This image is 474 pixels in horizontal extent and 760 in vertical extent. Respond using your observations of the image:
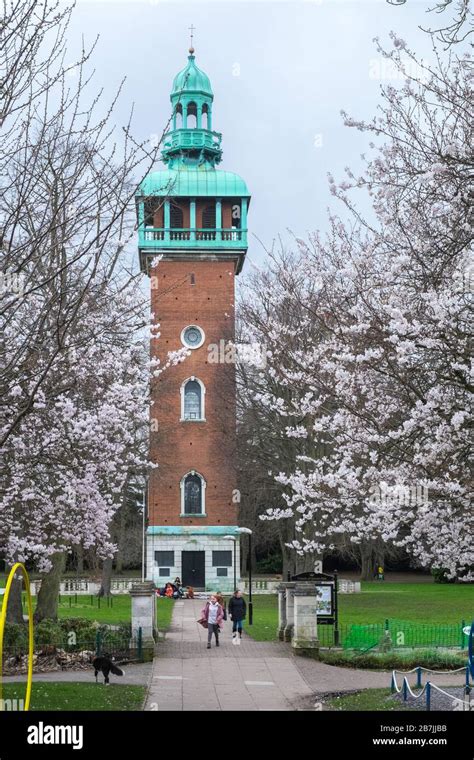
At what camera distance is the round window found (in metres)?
56.3

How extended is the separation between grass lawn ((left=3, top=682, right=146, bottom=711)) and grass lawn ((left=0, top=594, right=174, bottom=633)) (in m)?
13.2

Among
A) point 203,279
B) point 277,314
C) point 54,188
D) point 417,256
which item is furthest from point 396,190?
point 203,279

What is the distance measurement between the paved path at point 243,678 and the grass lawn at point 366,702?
44cm

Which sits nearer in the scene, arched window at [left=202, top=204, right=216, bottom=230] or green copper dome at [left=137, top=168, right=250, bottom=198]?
green copper dome at [left=137, top=168, right=250, bottom=198]

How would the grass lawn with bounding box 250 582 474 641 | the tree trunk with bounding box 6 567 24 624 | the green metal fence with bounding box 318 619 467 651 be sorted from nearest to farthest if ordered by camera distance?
the green metal fence with bounding box 318 619 467 651, the tree trunk with bounding box 6 567 24 624, the grass lawn with bounding box 250 582 474 641

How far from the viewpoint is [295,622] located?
25438 millimetres

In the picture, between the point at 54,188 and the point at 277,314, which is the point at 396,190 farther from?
the point at 277,314

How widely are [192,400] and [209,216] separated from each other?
10.1 metres

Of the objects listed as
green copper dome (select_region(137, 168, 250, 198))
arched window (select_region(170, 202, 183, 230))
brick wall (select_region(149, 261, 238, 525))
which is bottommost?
brick wall (select_region(149, 261, 238, 525))

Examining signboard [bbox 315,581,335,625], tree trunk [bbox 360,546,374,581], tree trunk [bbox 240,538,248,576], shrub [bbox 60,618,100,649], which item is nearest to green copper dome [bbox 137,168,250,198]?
tree trunk [bbox 240,538,248,576]

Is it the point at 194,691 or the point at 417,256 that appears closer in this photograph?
the point at 417,256

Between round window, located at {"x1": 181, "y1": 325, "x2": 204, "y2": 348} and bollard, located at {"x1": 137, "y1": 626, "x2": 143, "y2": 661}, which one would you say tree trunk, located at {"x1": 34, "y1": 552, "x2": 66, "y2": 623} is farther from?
round window, located at {"x1": 181, "y1": 325, "x2": 204, "y2": 348}
